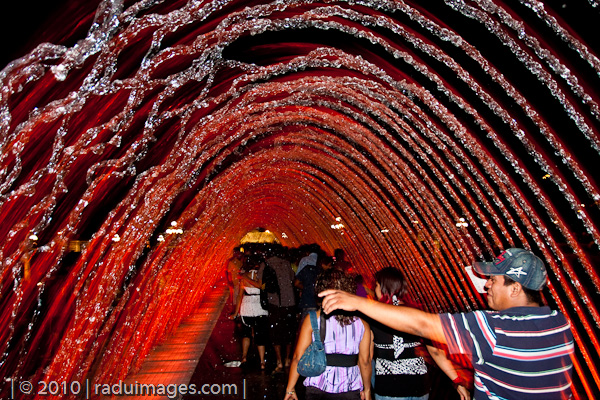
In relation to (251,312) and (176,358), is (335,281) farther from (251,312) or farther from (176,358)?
(176,358)

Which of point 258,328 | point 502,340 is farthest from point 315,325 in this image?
point 258,328

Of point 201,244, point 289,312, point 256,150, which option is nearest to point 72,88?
point 289,312

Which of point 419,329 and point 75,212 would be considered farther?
point 75,212

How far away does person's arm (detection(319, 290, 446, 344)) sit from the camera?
2.41 metres

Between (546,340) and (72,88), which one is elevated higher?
(72,88)

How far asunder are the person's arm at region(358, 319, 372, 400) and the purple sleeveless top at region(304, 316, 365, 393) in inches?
1.8

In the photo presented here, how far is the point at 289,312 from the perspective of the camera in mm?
7953

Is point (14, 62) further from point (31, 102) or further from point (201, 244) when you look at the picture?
point (201, 244)

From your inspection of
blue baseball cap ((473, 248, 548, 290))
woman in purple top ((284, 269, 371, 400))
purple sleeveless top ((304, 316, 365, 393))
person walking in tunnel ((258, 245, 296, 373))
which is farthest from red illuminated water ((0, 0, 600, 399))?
purple sleeveless top ((304, 316, 365, 393))

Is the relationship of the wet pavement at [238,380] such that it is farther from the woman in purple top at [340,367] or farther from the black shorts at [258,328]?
the woman in purple top at [340,367]

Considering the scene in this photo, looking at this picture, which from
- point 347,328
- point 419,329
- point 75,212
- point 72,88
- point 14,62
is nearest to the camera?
point 419,329

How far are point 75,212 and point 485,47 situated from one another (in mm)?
7313

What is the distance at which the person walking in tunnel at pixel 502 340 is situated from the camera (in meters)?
2.42

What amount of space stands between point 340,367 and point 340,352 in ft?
0.46
